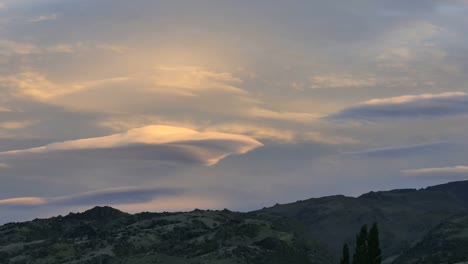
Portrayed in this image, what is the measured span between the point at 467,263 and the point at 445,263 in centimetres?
3368

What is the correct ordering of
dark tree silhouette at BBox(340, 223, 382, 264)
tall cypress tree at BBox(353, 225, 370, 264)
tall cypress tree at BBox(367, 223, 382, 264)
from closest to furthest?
tall cypress tree at BBox(367, 223, 382, 264)
dark tree silhouette at BBox(340, 223, 382, 264)
tall cypress tree at BBox(353, 225, 370, 264)

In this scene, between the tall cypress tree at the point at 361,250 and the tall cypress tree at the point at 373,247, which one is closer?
the tall cypress tree at the point at 373,247

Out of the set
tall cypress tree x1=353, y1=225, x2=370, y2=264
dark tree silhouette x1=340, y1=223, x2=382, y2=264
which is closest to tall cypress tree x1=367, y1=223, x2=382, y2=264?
dark tree silhouette x1=340, y1=223, x2=382, y2=264

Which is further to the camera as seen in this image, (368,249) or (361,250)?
(361,250)

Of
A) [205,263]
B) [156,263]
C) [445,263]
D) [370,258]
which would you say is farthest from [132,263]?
[370,258]

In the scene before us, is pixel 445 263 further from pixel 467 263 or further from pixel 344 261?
pixel 344 261

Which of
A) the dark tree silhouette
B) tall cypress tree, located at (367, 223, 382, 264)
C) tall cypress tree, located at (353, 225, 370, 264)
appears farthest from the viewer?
tall cypress tree, located at (353, 225, 370, 264)

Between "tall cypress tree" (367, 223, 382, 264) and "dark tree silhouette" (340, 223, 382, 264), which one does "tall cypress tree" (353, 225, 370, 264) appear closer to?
"dark tree silhouette" (340, 223, 382, 264)

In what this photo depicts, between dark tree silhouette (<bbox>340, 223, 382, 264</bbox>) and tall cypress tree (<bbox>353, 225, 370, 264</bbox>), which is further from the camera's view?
tall cypress tree (<bbox>353, 225, 370, 264</bbox>)

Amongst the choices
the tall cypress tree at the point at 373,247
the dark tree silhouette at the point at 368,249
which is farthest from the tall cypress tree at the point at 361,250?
the tall cypress tree at the point at 373,247

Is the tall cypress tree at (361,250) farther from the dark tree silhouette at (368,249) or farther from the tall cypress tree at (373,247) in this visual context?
the tall cypress tree at (373,247)

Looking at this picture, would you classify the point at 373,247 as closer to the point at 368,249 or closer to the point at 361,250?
the point at 368,249

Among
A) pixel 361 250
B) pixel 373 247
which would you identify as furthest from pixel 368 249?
pixel 361 250

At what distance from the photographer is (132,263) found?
199125 millimetres
